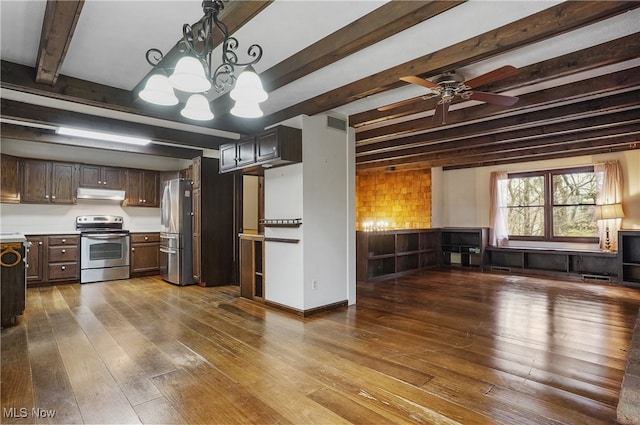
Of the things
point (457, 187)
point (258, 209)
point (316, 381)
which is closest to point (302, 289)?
point (316, 381)

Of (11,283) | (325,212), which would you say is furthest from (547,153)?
(11,283)

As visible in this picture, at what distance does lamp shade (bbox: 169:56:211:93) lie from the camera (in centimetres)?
192

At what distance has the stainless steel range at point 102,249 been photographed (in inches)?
248

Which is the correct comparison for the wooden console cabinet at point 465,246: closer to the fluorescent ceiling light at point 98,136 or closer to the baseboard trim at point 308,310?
the baseboard trim at point 308,310

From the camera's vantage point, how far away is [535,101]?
156 inches

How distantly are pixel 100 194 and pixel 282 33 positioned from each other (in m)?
5.69

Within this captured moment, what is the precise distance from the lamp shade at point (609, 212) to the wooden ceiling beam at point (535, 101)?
11.1 ft

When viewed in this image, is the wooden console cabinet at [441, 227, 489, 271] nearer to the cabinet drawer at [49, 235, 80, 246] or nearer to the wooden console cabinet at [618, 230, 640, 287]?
the wooden console cabinet at [618, 230, 640, 287]

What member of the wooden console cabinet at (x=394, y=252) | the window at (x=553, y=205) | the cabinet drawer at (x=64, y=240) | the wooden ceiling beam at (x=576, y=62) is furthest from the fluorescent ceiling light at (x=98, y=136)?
the window at (x=553, y=205)

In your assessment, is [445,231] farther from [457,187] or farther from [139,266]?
[139,266]

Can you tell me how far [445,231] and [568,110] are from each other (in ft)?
15.4

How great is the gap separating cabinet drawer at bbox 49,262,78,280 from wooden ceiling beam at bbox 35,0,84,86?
162 inches

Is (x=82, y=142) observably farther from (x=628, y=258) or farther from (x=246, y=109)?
(x=628, y=258)

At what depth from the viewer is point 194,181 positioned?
6160 millimetres
